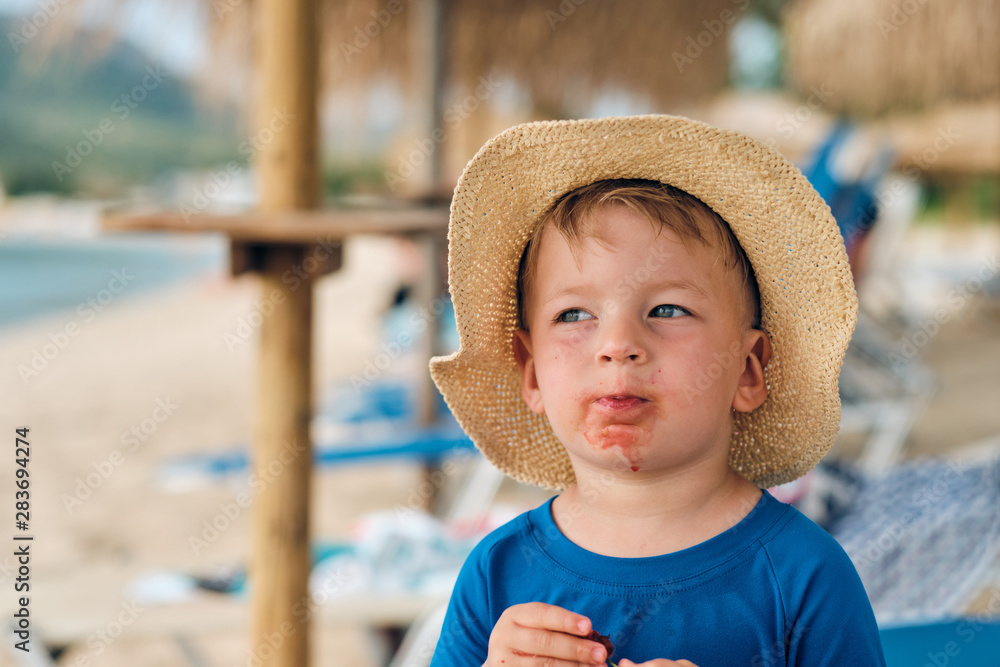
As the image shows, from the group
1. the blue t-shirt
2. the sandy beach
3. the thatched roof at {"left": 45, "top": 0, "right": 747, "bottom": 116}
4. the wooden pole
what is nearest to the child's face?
the blue t-shirt

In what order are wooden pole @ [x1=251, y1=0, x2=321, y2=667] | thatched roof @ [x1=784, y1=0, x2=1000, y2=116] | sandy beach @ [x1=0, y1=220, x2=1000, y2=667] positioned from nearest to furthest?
wooden pole @ [x1=251, y1=0, x2=321, y2=667]
sandy beach @ [x1=0, y1=220, x2=1000, y2=667]
thatched roof @ [x1=784, y1=0, x2=1000, y2=116]

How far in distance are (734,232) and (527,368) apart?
0.32 meters

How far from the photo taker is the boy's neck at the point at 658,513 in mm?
926

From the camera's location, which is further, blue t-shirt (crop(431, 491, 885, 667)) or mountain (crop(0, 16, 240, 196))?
mountain (crop(0, 16, 240, 196))

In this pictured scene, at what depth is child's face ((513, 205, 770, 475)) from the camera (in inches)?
34.9

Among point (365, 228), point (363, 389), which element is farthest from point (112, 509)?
point (365, 228)

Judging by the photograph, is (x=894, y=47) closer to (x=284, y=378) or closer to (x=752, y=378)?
(x=284, y=378)

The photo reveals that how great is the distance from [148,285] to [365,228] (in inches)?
714

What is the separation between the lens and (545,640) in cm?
82

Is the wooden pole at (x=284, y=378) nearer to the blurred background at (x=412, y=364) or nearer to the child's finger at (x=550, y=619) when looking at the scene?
the blurred background at (x=412, y=364)

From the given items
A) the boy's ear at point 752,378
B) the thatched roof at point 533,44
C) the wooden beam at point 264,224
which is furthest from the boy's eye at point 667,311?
the thatched roof at point 533,44

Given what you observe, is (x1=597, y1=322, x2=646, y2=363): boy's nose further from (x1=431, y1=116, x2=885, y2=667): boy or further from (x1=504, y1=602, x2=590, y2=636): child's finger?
(x1=504, y1=602, x2=590, y2=636): child's finger

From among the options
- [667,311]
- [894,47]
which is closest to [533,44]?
[894,47]

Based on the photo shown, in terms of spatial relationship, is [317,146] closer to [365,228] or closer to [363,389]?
[365,228]
